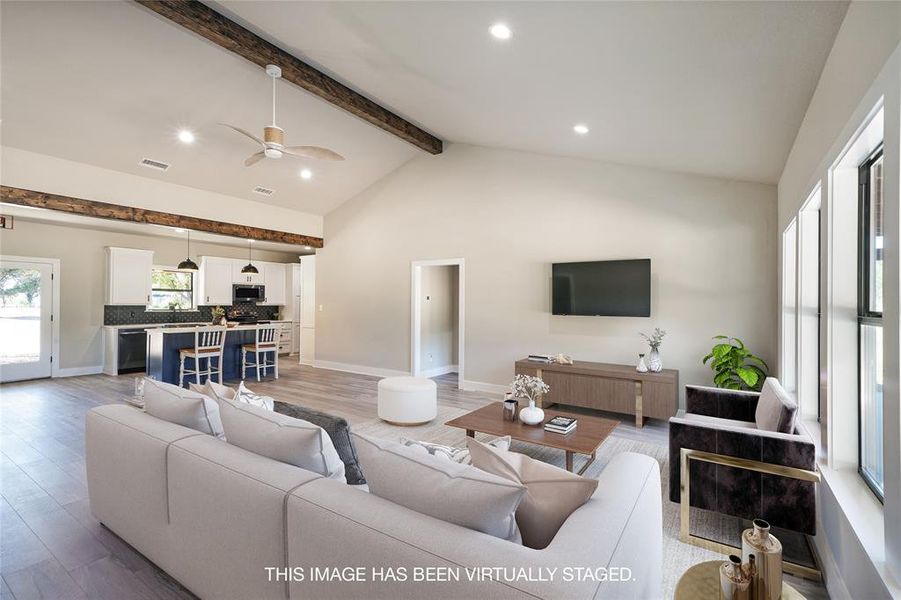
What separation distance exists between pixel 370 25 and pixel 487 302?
3908 millimetres

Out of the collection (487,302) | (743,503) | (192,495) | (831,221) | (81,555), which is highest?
(831,221)

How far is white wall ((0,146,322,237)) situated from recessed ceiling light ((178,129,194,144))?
3.21ft

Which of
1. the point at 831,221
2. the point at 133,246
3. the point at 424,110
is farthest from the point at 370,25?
the point at 133,246

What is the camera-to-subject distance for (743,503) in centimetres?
237

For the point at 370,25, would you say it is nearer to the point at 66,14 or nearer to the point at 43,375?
the point at 66,14

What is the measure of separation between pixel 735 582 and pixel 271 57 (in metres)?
5.02

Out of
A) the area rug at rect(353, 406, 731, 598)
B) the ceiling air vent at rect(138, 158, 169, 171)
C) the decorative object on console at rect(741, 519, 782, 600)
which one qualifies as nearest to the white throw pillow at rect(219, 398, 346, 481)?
the decorative object on console at rect(741, 519, 782, 600)

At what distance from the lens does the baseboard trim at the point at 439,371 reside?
7563 millimetres

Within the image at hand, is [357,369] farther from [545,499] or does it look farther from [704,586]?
[704,586]

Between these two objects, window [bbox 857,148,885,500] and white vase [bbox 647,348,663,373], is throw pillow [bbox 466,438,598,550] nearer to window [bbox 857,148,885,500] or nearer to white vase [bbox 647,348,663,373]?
window [bbox 857,148,885,500]

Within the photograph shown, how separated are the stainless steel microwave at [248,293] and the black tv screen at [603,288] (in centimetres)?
711

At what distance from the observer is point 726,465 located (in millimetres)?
2412

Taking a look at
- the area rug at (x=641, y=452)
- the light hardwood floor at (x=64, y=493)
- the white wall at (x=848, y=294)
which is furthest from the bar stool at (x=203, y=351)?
the white wall at (x=848, y=294)

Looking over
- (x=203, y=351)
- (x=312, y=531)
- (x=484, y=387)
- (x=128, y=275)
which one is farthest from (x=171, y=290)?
(x=312, y=531)
